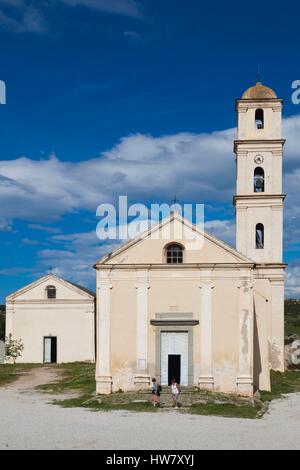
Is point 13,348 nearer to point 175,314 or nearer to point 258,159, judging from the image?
point 175,314

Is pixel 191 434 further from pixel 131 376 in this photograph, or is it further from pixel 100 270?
pixel 100 270

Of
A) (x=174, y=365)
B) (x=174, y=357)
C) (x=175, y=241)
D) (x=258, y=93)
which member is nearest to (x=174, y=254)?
(x=175, y=241)

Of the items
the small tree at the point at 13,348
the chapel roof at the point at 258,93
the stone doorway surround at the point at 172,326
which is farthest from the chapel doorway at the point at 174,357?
the small tree at the point at 13,348

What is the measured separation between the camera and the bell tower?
38.2 m

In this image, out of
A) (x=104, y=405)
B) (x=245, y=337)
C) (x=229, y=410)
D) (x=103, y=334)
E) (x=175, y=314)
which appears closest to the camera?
(x=229, y=410)

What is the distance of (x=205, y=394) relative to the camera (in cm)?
2695

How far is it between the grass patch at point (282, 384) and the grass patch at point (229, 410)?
326cm

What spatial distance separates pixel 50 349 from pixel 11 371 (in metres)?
5.55

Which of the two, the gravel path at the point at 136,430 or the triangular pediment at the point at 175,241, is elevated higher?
the triangular pediment at the point at 175,241

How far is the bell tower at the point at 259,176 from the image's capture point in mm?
38188

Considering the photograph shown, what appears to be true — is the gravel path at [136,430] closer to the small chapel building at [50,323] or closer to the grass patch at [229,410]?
the grass patch at [229,410]

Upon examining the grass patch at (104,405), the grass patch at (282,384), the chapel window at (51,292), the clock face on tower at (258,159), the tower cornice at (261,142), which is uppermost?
the tower cornice at (261,142)

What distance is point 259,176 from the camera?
39.0 metres
